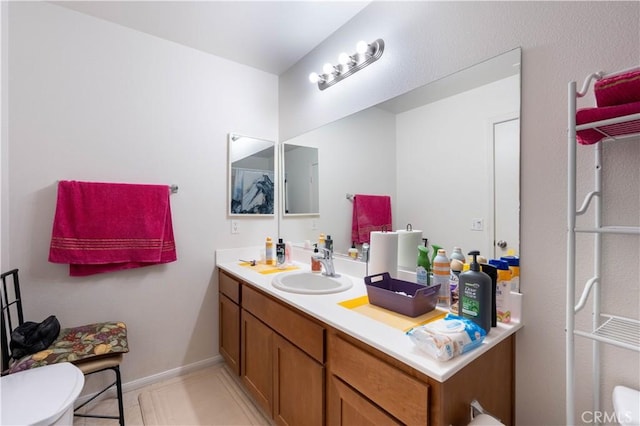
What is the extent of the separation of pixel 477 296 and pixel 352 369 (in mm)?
501

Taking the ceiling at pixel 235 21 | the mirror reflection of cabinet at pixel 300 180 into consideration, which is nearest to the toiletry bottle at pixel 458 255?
the mirror reflection of cabinet at pixel 300 180

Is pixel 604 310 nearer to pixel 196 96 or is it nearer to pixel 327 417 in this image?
pixel 327 417

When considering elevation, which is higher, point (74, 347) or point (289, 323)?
point (289, 323)

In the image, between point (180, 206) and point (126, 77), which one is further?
point (180, 206)

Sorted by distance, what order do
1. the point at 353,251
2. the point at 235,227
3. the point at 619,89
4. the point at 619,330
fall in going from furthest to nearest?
1. the point at 235,227
2. the point at 353,251
3. the point at 619,330
4. the point at 619,89

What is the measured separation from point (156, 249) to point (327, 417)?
148cm

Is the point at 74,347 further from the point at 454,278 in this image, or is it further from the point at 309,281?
the point at 454,278

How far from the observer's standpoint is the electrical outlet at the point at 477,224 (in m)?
1.23

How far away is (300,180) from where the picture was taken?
2357 mm

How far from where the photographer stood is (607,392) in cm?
89

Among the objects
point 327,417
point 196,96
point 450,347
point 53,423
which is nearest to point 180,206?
point 196,96

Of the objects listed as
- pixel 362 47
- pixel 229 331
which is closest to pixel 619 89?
pixel 362 47

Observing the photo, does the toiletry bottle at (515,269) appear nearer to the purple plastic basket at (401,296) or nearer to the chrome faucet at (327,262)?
the purple plastic basket at (401,296)

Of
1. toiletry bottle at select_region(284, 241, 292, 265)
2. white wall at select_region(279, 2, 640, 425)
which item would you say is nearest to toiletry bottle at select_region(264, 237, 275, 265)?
toiletry bottle at select_region(284, 241, 292, 265)
